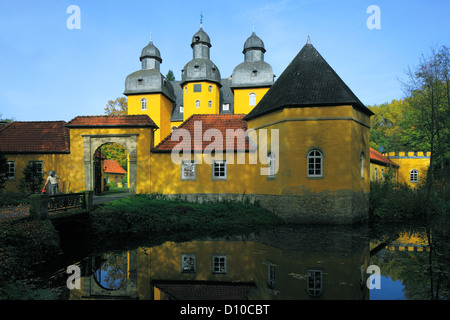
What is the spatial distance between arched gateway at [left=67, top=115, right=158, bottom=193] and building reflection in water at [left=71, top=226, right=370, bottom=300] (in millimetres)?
8187

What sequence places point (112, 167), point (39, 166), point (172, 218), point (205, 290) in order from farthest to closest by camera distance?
point (112, 167), point (39, 166), point (172, 218), point (205, 290)

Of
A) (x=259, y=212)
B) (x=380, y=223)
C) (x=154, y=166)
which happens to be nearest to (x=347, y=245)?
(x=259, y=212)

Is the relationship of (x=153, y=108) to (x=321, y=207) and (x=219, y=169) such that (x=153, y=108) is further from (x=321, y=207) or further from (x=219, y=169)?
(x=321, y=207)

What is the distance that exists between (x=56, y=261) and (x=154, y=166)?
9.27 m

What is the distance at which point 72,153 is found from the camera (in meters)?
17.8

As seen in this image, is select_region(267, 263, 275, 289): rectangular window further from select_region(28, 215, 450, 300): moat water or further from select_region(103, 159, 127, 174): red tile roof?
select_region(103, 159, 127, 174): red tile roof

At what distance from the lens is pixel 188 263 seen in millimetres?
8164

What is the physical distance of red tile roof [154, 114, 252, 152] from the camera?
17.0m

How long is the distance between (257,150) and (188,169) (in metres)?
4.25

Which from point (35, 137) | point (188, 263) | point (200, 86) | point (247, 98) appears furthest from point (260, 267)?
point (200, 86)

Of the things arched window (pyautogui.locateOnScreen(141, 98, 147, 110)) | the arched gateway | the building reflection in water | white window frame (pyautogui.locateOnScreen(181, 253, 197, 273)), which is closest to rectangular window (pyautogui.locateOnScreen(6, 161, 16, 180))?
the arched gateway

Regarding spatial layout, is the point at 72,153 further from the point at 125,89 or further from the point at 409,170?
the point at 409,170

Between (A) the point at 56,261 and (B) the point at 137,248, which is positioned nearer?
(A) the point at 56,261

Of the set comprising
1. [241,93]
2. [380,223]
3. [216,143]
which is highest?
[241,93]
